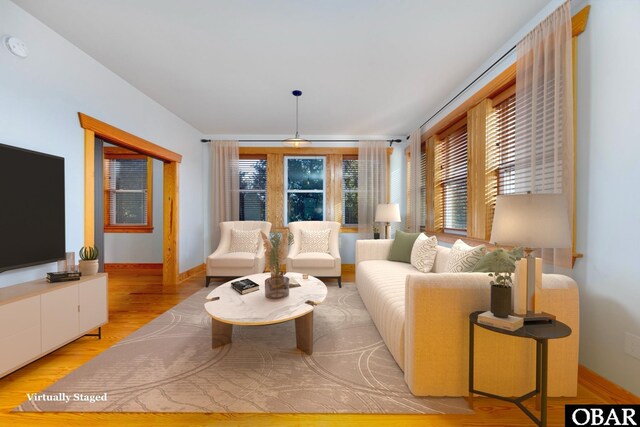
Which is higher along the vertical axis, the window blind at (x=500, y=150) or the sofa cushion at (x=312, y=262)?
the window blind at (x=500, y=150)

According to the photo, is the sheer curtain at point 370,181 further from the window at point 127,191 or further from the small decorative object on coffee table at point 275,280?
the window at point 127,191

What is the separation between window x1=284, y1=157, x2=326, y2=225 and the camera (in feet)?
17.9

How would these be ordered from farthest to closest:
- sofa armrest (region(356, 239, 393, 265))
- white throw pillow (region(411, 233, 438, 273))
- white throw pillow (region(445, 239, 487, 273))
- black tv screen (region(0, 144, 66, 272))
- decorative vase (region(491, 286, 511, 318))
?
1. sofa armrest (region(356, 239, 393, 265))
2. white throw pillow (region(411, 233, 438, 273))
3. white throw pillow (region(445, 239, 487, 273))
4. black tv screen (region(0, 144, 66, 272))
5. decorative vase (region(491, 286, 511, 318))

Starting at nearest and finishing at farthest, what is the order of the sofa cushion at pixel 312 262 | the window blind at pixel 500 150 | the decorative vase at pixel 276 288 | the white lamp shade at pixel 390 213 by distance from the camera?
the decorative vase at pixel 276 288 → the window blind at pixel 500 150 → the sofa cushion at pixel 312 262 → the white lamp shade at pixel 390 213

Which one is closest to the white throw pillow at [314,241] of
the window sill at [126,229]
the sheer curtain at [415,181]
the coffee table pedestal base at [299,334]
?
the sheer curtain at [415,181]

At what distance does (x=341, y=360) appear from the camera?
2.01 m

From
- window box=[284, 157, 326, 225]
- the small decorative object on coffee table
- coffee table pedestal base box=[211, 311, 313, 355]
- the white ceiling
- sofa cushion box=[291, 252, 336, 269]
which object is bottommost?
coffee table pedestal base box=[211, 311, 313, 355]

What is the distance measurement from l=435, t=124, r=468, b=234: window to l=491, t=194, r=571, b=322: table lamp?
7.12 feet

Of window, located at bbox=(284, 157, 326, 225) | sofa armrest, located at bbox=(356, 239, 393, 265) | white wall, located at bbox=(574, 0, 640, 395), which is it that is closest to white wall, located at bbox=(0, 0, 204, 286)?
window, located at bbox=(284, 157, 326, 225)

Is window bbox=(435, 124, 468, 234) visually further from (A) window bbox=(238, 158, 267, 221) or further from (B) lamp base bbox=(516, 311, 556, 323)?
(A) window bbox=(238, 158, 267, 221)

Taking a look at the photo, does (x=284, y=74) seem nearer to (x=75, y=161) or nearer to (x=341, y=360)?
(x=75, y=161)

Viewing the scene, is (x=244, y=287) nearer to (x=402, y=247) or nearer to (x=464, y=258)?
(x=464, y=258)

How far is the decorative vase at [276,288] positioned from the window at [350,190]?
333 cm

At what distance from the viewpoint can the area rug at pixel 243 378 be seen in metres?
1.54
